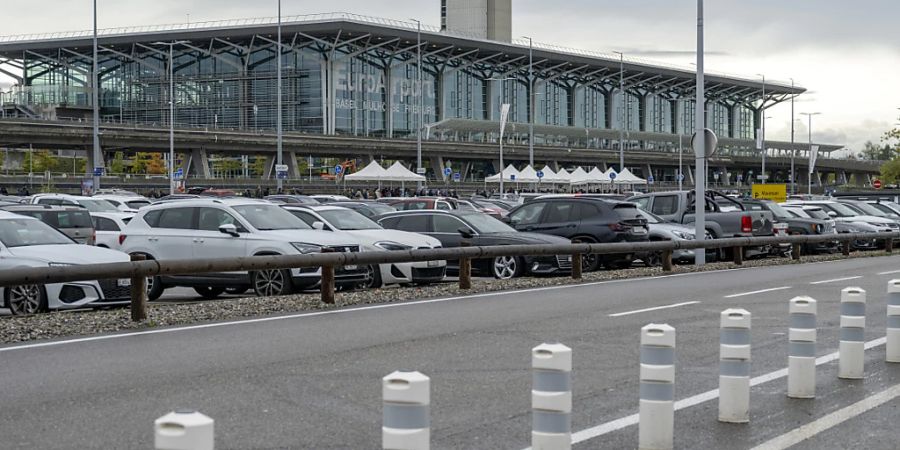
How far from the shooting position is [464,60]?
11731 cm

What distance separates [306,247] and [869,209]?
90.7 feet

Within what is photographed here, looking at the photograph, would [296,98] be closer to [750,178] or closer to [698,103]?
[750,178]

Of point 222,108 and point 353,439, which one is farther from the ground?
point 222,108

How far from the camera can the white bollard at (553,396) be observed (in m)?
5.77

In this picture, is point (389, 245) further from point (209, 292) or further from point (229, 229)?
point (209, 292)

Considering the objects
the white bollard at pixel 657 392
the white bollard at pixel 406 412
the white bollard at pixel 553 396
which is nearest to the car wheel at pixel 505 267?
the white bollard at pixel 657 392

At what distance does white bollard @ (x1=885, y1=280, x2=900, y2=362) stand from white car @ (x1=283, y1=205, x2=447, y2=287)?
960cm

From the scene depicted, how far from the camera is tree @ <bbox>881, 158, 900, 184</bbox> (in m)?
102

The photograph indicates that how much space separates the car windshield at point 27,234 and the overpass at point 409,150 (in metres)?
68.3

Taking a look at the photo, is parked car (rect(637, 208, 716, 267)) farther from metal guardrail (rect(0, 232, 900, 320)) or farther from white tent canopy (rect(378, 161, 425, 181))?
white tent canopy (rect(378, 161, 425, 181))

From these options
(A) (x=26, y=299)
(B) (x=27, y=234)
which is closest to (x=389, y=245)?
(B) (x=27, y=234)

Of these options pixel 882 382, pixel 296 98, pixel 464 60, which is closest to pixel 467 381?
pixel 882 382

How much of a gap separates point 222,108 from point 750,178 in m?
78.5

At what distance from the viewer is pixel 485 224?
22.9 meters
